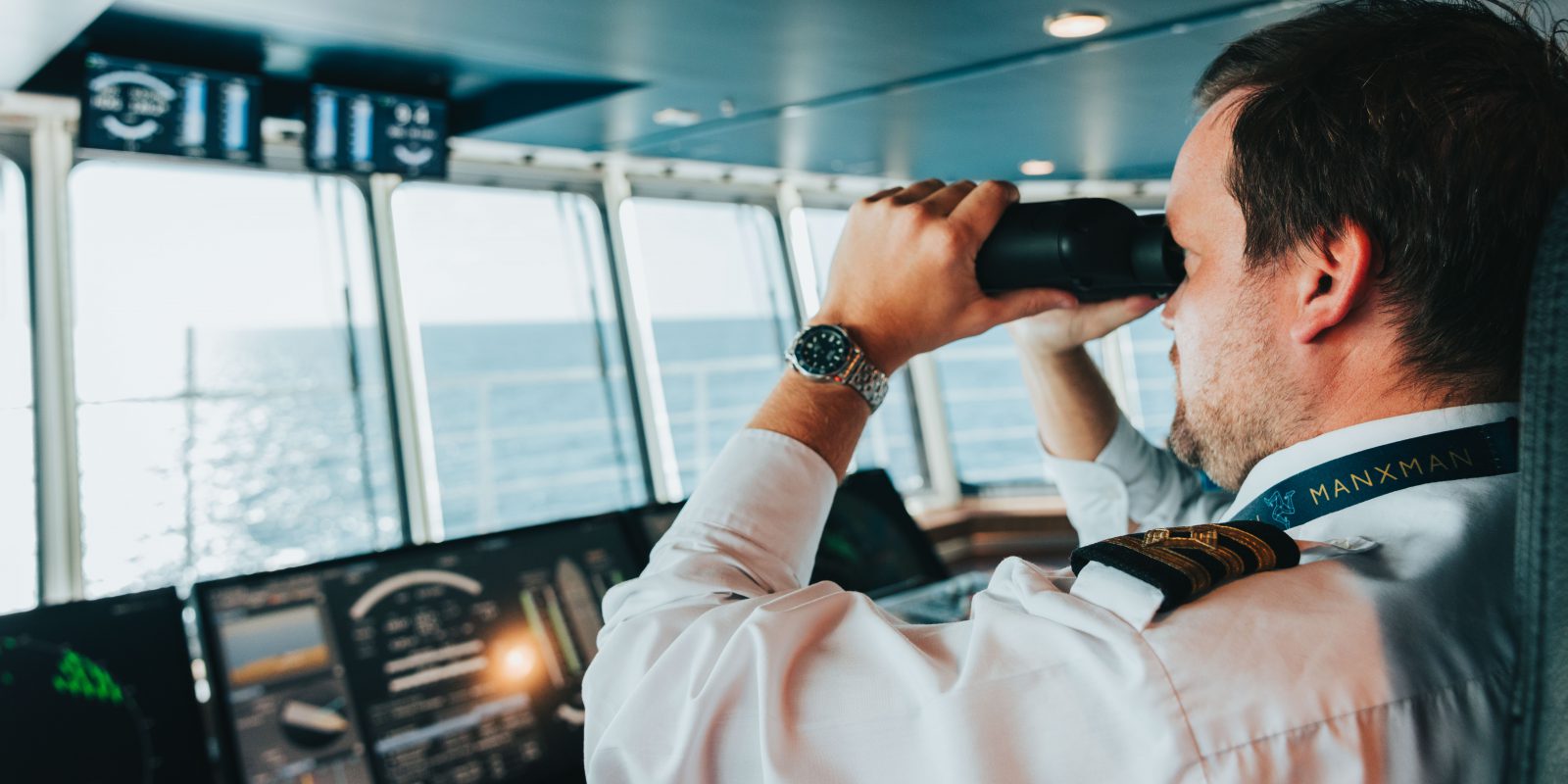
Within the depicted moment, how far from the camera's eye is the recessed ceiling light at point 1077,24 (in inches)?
139

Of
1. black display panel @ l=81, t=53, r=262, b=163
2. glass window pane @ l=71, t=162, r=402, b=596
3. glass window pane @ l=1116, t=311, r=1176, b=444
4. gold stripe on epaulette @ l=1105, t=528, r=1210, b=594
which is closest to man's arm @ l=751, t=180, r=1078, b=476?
gold stripe on epaulette @ l=1105, t=528, r=1210, b=594

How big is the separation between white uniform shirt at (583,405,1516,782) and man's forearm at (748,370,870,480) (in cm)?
15

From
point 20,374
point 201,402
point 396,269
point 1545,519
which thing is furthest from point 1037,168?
point 201,402

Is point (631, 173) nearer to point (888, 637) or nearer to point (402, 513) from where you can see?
point (402, 513)

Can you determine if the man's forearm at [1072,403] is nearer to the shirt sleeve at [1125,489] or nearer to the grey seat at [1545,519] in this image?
the shirt sleeve at [1125,489]

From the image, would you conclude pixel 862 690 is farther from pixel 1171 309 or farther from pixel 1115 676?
pixel 1171 309

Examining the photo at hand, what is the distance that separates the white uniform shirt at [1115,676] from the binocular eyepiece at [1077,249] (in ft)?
0.71

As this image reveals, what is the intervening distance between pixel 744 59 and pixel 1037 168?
2.99 m

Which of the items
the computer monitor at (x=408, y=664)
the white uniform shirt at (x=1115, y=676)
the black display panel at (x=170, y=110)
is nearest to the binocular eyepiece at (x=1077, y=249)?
the white uniform shirt at (x=1115, y=676)

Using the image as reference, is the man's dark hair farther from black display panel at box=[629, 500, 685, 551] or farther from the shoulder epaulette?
black display panel at box=[629, 500, 685, 551]

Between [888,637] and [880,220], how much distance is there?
33 cm

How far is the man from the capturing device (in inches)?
24.4

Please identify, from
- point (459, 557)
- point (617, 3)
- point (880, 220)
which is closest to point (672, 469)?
point (617, 3)

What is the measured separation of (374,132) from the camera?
4.04 m
